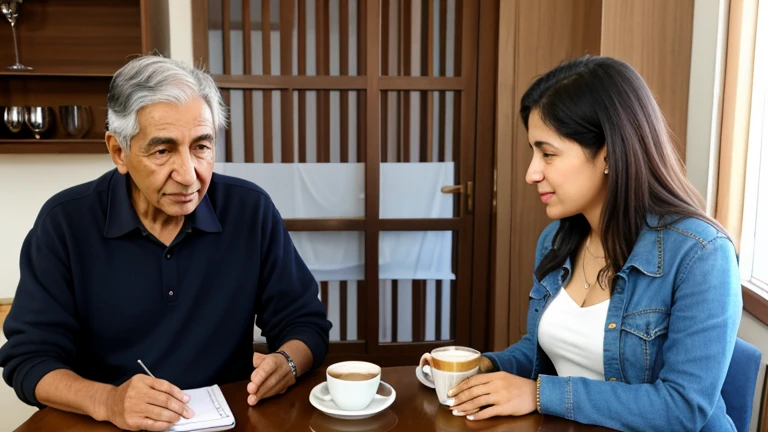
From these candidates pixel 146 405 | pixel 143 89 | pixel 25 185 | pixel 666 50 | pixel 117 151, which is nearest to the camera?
pixel 146 405

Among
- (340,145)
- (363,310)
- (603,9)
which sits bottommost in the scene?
(363,310)

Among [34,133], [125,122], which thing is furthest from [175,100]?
[34,133]

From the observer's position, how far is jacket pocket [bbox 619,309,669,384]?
4.00ft

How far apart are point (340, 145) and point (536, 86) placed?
166cm

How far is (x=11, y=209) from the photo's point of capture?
2.62m

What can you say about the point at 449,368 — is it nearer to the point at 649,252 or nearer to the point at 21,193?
the point at 649,252

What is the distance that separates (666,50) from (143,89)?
5.11 feet

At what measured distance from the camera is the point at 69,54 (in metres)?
2.51

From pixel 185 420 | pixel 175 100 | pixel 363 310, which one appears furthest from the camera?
pixel 363 310

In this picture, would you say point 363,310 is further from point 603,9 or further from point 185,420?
point 185,420

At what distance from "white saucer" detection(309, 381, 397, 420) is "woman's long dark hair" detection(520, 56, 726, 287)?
0.51 meters

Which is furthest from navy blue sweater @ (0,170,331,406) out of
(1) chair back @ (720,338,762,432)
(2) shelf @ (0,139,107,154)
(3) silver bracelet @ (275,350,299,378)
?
(2) shelf @ (0,139,107,154)

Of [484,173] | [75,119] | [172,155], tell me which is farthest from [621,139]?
[75,119]

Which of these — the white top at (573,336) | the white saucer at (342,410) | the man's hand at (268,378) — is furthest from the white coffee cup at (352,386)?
the white top at (573,336)
